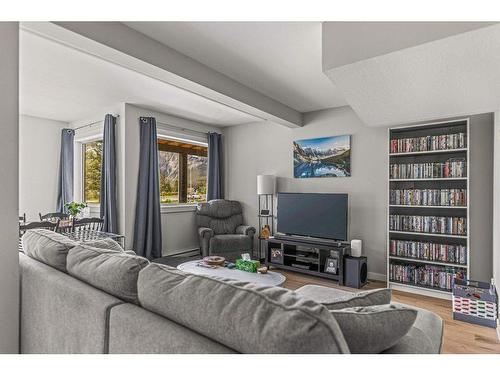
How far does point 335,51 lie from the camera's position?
216 cm

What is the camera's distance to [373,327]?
920 mm

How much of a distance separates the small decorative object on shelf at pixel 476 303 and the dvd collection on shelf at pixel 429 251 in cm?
45

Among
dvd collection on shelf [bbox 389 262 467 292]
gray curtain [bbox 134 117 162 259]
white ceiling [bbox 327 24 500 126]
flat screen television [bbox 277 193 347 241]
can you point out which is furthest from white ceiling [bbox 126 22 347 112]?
dvd collection on shelf [bbox 389 262 467 292]

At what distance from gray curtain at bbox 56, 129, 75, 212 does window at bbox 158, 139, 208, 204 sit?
1.69 metres

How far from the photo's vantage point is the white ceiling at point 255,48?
2.29 m

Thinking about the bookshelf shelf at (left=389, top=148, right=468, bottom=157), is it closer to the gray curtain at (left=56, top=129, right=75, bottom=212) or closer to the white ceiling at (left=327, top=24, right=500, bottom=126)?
the white ceiling at (left=327, top=24, right=500, bottom=126)

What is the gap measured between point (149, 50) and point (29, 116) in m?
3.89

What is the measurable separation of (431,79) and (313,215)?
232 centimetres

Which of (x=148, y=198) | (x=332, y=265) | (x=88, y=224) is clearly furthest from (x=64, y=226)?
(x=332, y=265)

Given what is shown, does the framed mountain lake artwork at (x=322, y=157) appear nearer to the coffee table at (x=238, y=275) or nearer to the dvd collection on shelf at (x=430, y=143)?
the dvd collection on shelf at (x=430, y=143)

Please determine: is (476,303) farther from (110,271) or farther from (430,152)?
(110,271)

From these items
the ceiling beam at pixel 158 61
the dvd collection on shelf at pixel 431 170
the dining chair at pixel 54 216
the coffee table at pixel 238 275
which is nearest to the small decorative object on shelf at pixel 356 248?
the dvd collection on shelf at pixel 431 170

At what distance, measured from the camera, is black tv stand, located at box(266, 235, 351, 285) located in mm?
3896
